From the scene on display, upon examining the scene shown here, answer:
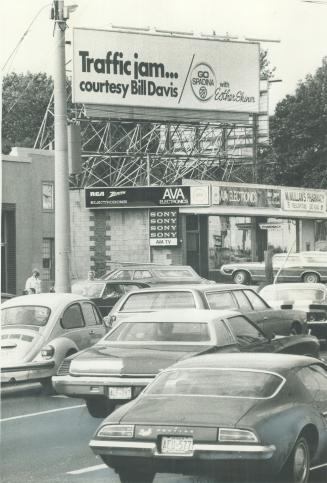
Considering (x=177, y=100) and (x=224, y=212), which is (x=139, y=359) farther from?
(x=177, y=100)

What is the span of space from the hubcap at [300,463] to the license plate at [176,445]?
90 cm

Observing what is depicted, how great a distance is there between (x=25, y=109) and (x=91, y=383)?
58987mm

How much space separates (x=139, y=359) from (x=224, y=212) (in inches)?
1229

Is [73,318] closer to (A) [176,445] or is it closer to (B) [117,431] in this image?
(B) [117,431]

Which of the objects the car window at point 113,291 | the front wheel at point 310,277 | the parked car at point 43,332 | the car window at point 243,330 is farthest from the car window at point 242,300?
the front wheel at point 310,277

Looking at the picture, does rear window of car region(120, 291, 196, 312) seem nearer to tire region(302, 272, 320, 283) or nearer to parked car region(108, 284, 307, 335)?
parked car region(108, 284, 307, 335)

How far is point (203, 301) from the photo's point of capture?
631 inches

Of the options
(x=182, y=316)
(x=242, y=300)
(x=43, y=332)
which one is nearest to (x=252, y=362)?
(x=182, y=316)

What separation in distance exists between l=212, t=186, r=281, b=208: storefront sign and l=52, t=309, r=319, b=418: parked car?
29.1 meters

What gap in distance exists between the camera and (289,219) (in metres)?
48.2

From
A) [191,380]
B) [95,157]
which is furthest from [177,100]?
[191,380]

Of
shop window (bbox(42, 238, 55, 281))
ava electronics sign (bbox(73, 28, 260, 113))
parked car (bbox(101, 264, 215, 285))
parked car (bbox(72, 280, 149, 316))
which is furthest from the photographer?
ava electronics sign (bbox(73, 28, 260, 113))

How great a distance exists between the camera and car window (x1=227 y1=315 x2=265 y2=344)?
12.8m

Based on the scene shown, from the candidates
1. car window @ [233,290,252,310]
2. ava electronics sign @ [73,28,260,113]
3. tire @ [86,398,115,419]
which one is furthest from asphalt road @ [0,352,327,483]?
ava electronics sign @ [73,28,260,113]
